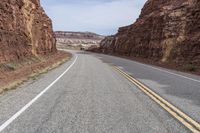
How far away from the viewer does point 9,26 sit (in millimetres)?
26672

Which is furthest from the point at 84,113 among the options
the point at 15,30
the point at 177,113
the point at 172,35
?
the point at 172,35

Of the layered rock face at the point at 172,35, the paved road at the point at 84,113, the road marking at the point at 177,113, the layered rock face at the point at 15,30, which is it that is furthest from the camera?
the layered rock face at the point at 172,35

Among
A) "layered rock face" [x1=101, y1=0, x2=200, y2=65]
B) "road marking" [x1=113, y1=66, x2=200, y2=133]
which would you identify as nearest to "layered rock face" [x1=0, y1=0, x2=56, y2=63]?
"road marking" [x1=113, y1=66, x2=200, y2=133]

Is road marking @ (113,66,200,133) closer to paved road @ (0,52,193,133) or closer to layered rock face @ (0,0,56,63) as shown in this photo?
paved road @ (0,52,193,133)

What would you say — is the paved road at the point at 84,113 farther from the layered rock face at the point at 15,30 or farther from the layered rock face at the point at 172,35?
the layered rock face at the point at 172,35

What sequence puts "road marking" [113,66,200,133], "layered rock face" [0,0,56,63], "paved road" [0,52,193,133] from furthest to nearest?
1. "layered rock face" [0,0,56,63]
2. "road marking" [113,66,200,133]
3. "paved road" [0,52,193,133]

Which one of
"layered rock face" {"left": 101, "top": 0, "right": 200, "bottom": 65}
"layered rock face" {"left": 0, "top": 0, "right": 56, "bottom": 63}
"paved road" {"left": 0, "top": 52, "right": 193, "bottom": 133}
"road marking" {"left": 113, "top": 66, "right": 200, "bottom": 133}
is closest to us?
"paved road" {"left": 0, "top": 52, "right": 193, "bottom": 133}

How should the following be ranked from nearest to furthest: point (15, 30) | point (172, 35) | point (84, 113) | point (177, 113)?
point (84, 113), point (177, 113), point (15, 30), point (172, 35)

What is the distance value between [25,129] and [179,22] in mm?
41727

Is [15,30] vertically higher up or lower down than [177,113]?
higher up

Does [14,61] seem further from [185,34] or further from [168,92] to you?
[185,34]

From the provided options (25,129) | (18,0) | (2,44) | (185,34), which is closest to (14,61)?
(2,44)

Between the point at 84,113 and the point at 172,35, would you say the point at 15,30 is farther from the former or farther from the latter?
the point at 172,35

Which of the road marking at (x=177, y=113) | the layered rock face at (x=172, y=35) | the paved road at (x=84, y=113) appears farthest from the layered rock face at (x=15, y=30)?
the layered rock face at (x=172, y=35)
